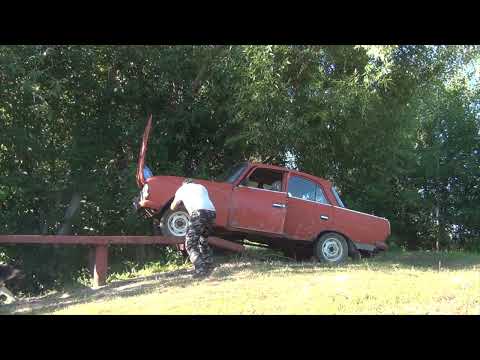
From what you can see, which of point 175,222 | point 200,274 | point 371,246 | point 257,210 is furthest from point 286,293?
point 371,246

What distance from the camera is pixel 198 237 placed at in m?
9.16

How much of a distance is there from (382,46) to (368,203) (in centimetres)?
537

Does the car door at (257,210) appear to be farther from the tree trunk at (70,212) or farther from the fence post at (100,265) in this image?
the tree trunk at (70,212)

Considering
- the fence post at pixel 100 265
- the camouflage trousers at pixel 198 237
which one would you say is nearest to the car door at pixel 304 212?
the camouflage trousers at pixel 198 237

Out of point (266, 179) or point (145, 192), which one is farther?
point (266, 179)

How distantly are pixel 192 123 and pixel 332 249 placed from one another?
5270 millimetres

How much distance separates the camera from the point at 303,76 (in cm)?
1314

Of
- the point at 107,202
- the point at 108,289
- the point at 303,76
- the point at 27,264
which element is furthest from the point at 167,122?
the point at 108,289

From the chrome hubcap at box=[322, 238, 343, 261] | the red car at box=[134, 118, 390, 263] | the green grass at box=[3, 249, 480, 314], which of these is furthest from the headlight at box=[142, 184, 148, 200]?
the chrome hubcap at box=[322, 238, 343, 261]

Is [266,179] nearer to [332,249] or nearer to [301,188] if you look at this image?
[301,188]

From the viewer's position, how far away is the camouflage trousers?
912 cm

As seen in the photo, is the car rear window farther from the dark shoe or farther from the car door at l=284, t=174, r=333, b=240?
the dark shoe

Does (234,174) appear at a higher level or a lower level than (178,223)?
higher

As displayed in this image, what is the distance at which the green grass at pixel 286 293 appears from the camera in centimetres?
650
